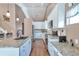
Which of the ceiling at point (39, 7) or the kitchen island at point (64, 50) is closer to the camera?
the kitchen island at point (64, 50)

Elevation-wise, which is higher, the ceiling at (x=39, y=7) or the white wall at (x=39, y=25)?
the ceiling at (x=39, y=7)

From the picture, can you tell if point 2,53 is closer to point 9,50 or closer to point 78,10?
point 9,50

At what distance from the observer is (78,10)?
2354 millimetres

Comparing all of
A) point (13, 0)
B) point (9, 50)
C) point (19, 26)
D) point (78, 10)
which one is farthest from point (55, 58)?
point (19, 26)

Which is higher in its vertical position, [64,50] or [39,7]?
[39,7]

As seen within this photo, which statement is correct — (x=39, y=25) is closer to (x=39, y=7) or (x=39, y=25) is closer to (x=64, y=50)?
(x=39, y=7)

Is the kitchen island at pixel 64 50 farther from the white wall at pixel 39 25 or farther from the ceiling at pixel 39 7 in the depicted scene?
the white wall at pixel 39 25

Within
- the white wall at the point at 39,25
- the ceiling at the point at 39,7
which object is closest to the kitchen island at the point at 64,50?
the ceiling at the point at 39,7

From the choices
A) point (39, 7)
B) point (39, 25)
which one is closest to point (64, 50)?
point (39, 7)

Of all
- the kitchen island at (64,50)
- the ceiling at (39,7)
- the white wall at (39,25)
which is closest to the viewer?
the kitchen island at (64,50)

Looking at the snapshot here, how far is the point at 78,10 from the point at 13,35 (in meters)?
5.11

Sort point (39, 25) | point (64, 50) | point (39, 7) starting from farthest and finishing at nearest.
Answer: point (39, 25) < point (39, 7) < point (64, 50)

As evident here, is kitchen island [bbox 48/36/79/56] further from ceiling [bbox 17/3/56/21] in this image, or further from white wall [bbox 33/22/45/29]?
white wall [bbox 33/22/45/29]

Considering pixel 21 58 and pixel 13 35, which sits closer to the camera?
pixel 21 58
